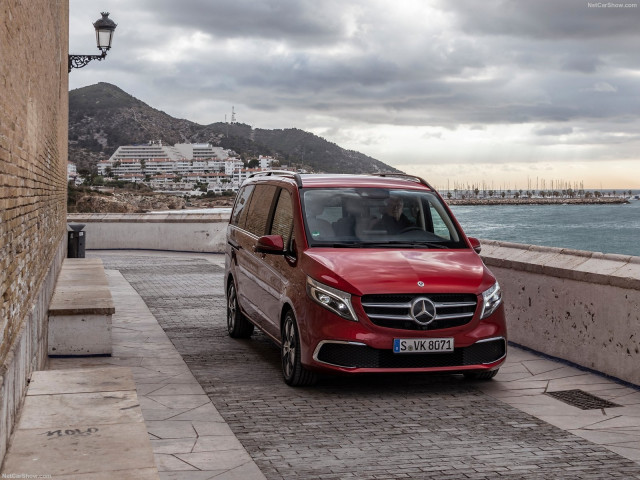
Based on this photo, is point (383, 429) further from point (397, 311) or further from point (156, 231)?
point (156, 231)

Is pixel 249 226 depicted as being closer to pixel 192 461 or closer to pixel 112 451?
pixel 192 461

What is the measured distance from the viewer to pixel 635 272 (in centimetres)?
812

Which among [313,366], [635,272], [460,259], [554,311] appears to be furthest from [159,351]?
[635,272]

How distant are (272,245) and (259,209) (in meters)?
1.66

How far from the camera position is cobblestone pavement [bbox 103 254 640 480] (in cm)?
560

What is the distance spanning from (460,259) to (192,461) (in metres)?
3.44

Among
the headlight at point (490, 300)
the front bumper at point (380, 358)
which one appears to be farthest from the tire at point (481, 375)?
the headlight at point (490, 300)

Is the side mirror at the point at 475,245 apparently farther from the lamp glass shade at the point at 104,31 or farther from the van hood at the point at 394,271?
the lamp glass shade at the point at 104,31

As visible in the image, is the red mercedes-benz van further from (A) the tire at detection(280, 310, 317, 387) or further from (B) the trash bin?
(B) the trash bin

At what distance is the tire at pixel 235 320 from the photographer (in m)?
10.7

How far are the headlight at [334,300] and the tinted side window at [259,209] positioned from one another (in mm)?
2072

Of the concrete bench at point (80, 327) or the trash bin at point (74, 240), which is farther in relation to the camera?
the trash bin at point (74, 240)

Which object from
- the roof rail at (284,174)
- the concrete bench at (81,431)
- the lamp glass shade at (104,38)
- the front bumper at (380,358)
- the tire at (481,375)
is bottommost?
the tire at (481,375)

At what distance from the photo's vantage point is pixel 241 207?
35.8 ft
